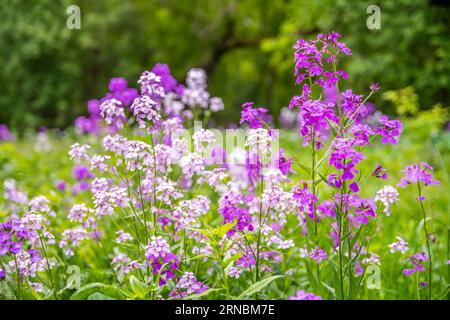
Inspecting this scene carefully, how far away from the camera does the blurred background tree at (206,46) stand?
11.9 m

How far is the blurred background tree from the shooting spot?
11852 millimetres

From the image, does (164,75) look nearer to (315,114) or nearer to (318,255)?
(315,114)

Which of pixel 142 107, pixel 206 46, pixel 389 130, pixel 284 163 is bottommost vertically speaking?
pixel 284 163

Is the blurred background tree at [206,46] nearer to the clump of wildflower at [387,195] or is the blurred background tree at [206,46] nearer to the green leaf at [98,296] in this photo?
the clump of wildflower at [387,195]

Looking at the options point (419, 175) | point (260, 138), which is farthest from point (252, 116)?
point (419, 175)

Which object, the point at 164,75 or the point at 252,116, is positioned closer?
the point at 252,116

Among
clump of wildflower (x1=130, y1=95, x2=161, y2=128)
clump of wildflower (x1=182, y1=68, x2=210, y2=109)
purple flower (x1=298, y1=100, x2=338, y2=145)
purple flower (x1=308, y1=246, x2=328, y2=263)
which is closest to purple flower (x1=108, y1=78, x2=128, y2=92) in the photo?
clump of wildflower (x1=182, y1=68, x2=210, y2=109)

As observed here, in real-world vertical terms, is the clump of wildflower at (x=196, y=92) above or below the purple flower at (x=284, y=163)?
above

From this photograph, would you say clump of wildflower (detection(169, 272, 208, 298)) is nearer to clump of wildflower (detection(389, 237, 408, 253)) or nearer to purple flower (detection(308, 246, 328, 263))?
purple flower (detection(308, 246, 328, 263))

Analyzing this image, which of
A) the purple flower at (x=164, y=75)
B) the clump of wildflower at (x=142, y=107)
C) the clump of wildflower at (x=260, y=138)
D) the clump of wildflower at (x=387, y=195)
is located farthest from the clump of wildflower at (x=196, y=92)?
the clump of wildflower at (x=387, y=195)

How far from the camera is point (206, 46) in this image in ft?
74.6

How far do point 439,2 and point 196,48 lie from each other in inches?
519

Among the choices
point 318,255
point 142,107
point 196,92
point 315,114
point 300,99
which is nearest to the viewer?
point 315,114
